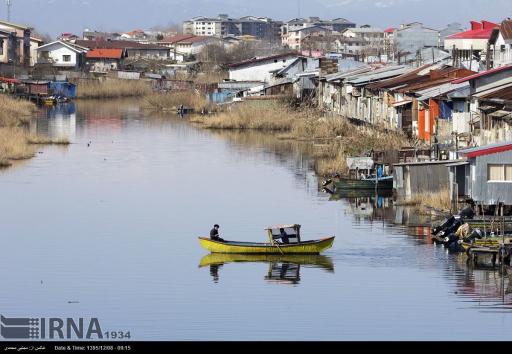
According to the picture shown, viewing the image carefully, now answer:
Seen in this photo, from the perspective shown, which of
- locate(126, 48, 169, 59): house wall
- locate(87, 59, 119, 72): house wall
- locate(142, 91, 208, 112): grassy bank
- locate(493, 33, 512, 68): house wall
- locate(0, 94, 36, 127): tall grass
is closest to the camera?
locate(493, 33, 512, 68): house wall

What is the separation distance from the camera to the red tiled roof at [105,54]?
8350 centimetres

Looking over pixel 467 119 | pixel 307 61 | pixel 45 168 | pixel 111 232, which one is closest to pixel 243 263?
pixel 111 232

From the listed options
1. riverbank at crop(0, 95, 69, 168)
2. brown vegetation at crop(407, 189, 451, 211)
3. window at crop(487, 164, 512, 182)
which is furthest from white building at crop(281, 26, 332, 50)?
window at crop(487, 164, 512, 182)

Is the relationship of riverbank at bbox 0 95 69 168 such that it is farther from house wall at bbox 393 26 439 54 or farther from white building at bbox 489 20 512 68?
house wall at bbox 393 26 439 54

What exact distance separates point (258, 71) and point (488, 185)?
39.4 meters

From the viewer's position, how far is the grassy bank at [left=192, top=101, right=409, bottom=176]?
32.3 meters

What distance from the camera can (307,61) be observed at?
189 feet

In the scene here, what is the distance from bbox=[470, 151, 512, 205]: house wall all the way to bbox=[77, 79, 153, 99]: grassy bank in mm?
45541

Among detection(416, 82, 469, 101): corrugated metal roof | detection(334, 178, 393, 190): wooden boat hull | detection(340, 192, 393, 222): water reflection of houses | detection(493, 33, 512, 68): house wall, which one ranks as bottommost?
detection(340, 192, 393, 222): water reflection of houses

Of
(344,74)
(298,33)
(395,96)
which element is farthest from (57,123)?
(298,33)

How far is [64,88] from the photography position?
2601 inches

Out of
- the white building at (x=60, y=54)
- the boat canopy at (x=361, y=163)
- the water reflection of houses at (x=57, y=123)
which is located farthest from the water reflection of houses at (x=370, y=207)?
the white building at (x=60, y=54)

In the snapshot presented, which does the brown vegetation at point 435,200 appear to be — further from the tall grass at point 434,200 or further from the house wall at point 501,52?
the house wall at point 501,52

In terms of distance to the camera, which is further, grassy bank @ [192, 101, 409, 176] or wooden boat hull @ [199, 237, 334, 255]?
grassy bank @ [192, 101, 409, 176]
